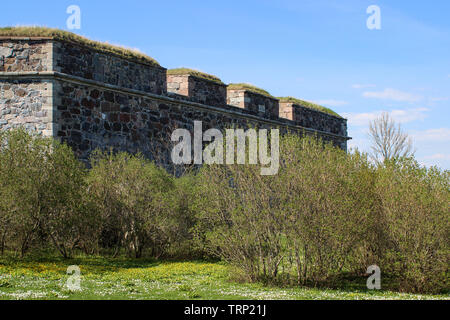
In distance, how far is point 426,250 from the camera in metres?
10.4

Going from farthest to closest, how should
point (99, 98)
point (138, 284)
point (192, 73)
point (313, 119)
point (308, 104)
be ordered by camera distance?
point (308, 104), point (313, 119), point (192, 73), point (99, 98), point (138, 284)

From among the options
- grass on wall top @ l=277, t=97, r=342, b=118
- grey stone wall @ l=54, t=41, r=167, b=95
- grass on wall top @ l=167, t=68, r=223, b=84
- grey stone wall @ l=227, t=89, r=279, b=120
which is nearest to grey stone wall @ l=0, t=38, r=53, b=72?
grey stone wall @ l=54, t=41, r=167, b=95

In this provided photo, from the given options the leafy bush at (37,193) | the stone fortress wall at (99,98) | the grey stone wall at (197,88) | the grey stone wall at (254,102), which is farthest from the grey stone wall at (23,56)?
the grey stone wall at (254,102)

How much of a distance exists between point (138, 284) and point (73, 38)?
8721mm

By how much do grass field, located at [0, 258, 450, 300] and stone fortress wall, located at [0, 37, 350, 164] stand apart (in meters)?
4.22

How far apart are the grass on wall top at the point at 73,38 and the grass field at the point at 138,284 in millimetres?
6445

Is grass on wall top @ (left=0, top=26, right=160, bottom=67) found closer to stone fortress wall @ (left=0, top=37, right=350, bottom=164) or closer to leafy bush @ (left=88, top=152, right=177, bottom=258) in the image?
stone fortress wall @ (left=0, top=37, right=350, bottom=164)

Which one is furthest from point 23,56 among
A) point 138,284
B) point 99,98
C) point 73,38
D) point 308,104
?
point 308,104

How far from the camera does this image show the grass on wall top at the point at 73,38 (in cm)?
1547

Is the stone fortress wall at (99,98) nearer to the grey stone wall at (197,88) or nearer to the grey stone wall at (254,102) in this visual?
the grey stone wall at (197,88)

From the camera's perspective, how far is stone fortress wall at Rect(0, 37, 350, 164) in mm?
15078

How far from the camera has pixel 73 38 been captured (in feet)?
52.9

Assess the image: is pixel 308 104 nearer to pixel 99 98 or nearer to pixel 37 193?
pixel 99 98
